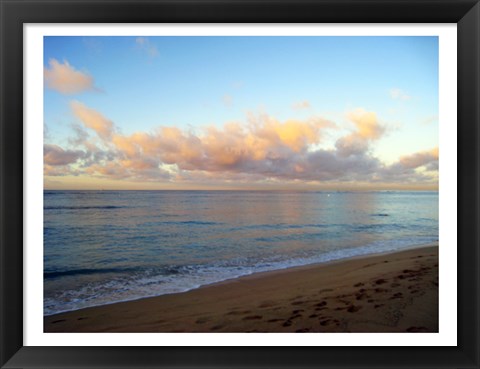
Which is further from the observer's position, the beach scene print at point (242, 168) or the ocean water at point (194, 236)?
the ocean water at point (194, 236)

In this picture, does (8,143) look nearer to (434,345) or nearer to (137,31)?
(137,31)

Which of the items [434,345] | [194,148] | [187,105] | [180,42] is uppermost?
[180,42]

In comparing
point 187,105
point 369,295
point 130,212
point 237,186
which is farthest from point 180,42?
point 130,212

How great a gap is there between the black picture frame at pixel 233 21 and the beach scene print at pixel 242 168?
0.21m

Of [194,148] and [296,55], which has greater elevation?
[296,55]

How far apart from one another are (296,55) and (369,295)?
227 centimetres

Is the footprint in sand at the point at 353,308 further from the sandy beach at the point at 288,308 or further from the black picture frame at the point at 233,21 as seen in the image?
the black picture frame at the point at 233,21

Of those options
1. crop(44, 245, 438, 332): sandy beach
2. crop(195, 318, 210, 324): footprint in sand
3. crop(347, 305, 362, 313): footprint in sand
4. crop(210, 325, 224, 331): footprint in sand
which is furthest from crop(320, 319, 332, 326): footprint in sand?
crop(195, 318, 210, 324): footprint in sand

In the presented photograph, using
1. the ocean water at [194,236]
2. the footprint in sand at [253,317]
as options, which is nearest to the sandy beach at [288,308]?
the footprint in sand at [253,317]

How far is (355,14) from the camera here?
4.19 ft

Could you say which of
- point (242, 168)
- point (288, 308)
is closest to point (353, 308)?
point (288, 308)

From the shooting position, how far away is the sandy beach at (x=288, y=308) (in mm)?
1938

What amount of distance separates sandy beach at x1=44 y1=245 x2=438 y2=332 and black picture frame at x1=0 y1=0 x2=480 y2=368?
38cm

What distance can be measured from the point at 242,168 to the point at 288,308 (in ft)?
13.9
